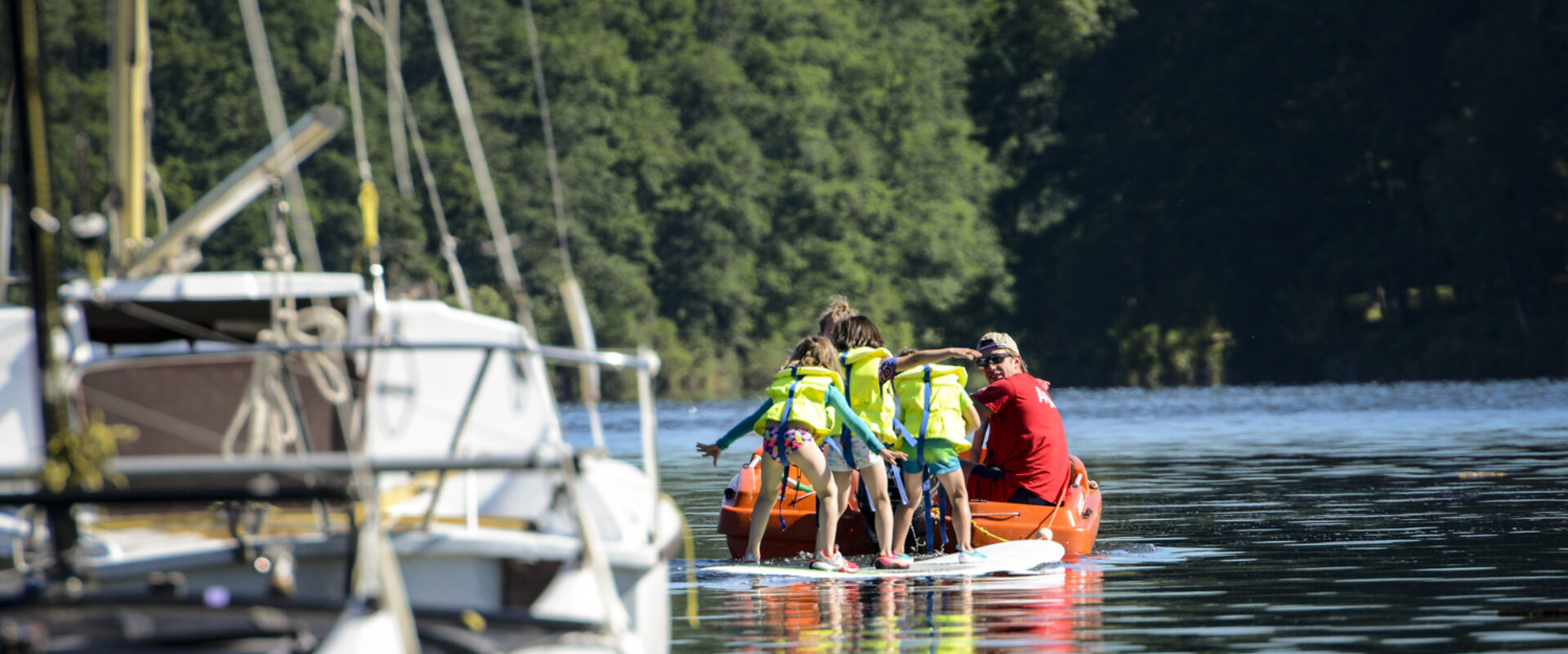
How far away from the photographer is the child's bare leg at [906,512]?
1367 cm

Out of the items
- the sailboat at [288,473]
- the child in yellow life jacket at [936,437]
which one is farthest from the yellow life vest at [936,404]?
the sailboat at [288,473]

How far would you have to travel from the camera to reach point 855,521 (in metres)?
14.3

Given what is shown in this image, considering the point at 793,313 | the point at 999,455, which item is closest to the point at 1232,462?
the point at 999,455

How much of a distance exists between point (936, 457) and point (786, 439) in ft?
3.13

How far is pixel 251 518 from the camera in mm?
9281

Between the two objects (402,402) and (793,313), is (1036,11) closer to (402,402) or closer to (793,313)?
(793,313)

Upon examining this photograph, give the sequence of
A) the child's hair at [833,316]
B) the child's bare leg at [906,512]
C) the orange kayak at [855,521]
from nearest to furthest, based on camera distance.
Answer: the child's bare leg at [906,512] < the child's hair at [833,316] < the orange kayak at [855,521]

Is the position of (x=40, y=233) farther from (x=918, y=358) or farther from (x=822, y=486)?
(x=918, y=358)

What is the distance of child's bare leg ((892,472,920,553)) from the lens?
13.7m

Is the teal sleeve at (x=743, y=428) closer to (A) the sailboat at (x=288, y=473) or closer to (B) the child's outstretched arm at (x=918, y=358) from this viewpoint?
(B) the child's outstretched arm at (x=918, y=358)

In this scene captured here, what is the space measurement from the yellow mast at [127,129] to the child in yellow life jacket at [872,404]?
4.33 meters

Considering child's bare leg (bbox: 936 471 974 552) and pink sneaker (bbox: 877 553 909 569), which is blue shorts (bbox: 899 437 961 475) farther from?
pink sneaker (bbox: 877 553 909 569)

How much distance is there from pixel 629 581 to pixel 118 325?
280 centimetres

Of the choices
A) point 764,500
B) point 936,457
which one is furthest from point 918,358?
point 764,500
